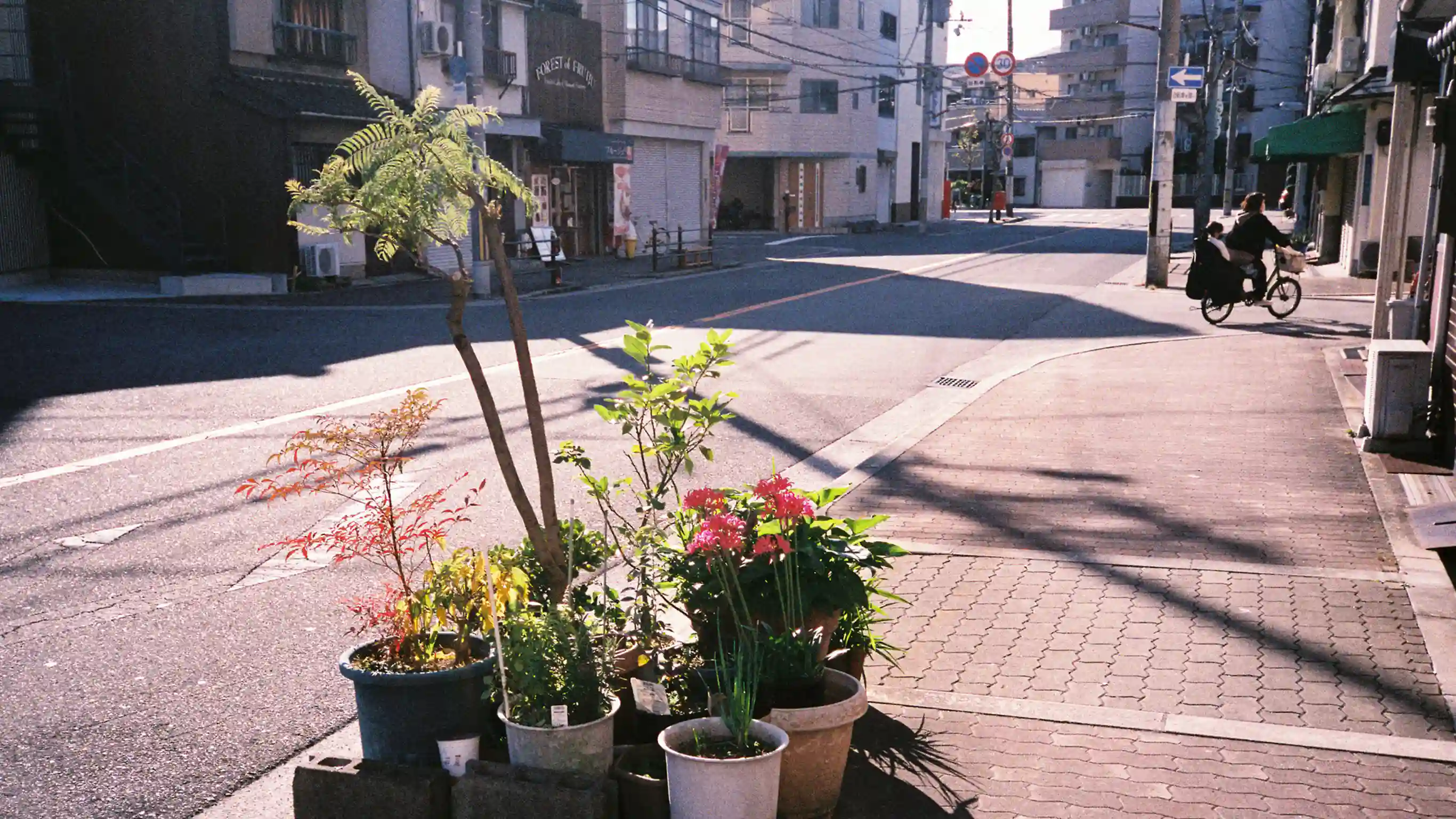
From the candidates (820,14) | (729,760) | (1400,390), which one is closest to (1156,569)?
(729,760)

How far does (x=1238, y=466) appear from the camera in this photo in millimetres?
9352

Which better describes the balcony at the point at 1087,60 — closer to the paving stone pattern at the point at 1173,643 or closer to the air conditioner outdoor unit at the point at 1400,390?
the air conditioner outdoor unit at the point at 1400,390

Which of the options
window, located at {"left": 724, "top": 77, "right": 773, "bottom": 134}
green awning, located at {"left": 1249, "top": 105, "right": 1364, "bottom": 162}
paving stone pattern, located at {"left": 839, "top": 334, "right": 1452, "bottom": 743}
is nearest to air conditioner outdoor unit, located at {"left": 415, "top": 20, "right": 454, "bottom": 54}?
green awning, located at {"left": 1249, "top": 105, "right": 1364, "bottom": 162}

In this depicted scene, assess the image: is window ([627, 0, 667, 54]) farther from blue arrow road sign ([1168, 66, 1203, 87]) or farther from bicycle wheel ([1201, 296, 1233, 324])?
bicycle wheel ([1201, 296, 1233, 324])

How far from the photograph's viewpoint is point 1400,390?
31.3 feet

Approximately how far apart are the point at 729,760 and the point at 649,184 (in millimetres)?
37339

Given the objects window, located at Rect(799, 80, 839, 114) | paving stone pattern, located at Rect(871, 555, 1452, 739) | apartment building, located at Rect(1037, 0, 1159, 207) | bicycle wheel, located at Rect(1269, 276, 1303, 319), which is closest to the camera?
paving stone pattern, located at Rect(871, 555, 1452, 739)

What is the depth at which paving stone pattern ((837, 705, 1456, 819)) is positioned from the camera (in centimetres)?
414

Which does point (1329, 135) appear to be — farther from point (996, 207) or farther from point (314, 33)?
point (996, 207)

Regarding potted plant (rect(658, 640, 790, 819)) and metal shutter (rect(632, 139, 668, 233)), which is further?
metal shutter (rect(632, 139, 668, 233))

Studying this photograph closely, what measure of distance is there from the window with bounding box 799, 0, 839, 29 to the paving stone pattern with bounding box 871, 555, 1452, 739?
174 ft

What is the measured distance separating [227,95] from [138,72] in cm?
255

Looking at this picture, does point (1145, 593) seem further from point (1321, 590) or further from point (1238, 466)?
point (1238, 466)

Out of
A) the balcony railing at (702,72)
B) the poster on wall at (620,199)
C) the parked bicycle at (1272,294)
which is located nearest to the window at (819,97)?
the balcony railing at (702,72)
